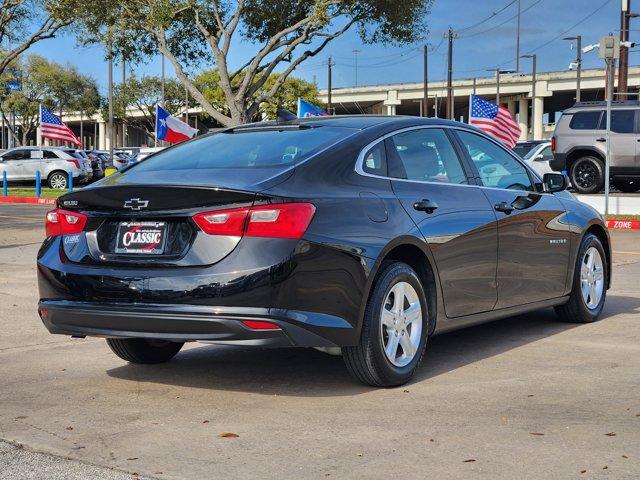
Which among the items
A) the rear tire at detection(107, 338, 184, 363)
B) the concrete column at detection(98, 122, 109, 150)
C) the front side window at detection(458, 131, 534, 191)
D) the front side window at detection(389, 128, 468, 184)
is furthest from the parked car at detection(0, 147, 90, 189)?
the concrete column at detection(98, 122, 109, 150)

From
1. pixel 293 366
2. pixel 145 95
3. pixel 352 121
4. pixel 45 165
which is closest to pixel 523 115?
pixel 145 95

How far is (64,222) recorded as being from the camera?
18.4ft

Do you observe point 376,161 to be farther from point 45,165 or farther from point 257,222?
point 45,165

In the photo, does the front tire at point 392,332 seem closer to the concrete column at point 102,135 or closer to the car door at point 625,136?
the car door at point 625,136

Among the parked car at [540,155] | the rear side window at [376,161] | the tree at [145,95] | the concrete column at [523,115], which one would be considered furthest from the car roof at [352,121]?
the concrete column at [523,115]

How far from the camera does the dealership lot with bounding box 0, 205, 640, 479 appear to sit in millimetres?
4207

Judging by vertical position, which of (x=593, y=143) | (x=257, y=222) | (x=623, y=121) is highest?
(x=623, y=121)

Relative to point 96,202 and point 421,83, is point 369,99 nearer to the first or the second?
point 421,83

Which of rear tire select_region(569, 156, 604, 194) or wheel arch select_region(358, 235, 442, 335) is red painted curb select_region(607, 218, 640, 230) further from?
wheel arch select_region(358, 235, 442, 335)

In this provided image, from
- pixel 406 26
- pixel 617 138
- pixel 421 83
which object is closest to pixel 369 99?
pixel 421 83

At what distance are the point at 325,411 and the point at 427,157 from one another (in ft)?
6.39

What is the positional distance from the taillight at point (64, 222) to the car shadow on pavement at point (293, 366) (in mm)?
1001

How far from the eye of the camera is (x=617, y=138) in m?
24.6

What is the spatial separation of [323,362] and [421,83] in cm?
10173
